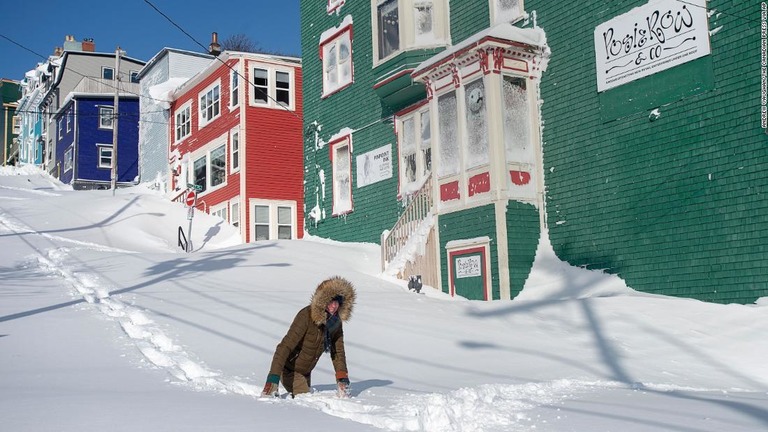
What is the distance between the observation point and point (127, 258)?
1788 cm

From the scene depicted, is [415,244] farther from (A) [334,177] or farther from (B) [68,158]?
(B) [68,158]

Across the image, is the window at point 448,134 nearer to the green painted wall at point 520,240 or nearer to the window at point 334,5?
the green painted wall at point 520,240

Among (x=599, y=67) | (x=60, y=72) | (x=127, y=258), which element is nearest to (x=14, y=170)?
(x=60, y=72)

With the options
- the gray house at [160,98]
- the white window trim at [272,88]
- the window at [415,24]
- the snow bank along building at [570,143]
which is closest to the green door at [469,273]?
the snow bank along building at [570,143]

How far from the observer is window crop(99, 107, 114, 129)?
50703 millimetres

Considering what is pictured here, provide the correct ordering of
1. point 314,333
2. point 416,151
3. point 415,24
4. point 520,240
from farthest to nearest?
1. point 416,151
2. point 415,24
3. point 520,240
4. point 314,333

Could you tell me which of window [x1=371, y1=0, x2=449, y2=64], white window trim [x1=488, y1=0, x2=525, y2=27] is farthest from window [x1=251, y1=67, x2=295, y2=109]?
white window trim [x1=488, y1=0, x2=525, y2=27]

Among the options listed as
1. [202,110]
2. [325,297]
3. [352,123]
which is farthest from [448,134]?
[202,110]

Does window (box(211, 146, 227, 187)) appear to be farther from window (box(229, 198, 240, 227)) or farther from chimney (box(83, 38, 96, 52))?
chimney (box(83, 38, 96, 52))

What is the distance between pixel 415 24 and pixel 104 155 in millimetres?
38084

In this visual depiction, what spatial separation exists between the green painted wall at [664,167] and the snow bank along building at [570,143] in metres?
0.02

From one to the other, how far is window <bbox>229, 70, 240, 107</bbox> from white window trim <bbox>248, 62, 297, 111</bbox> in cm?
66

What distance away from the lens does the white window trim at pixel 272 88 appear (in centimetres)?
2839

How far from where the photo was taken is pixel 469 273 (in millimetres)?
15406
